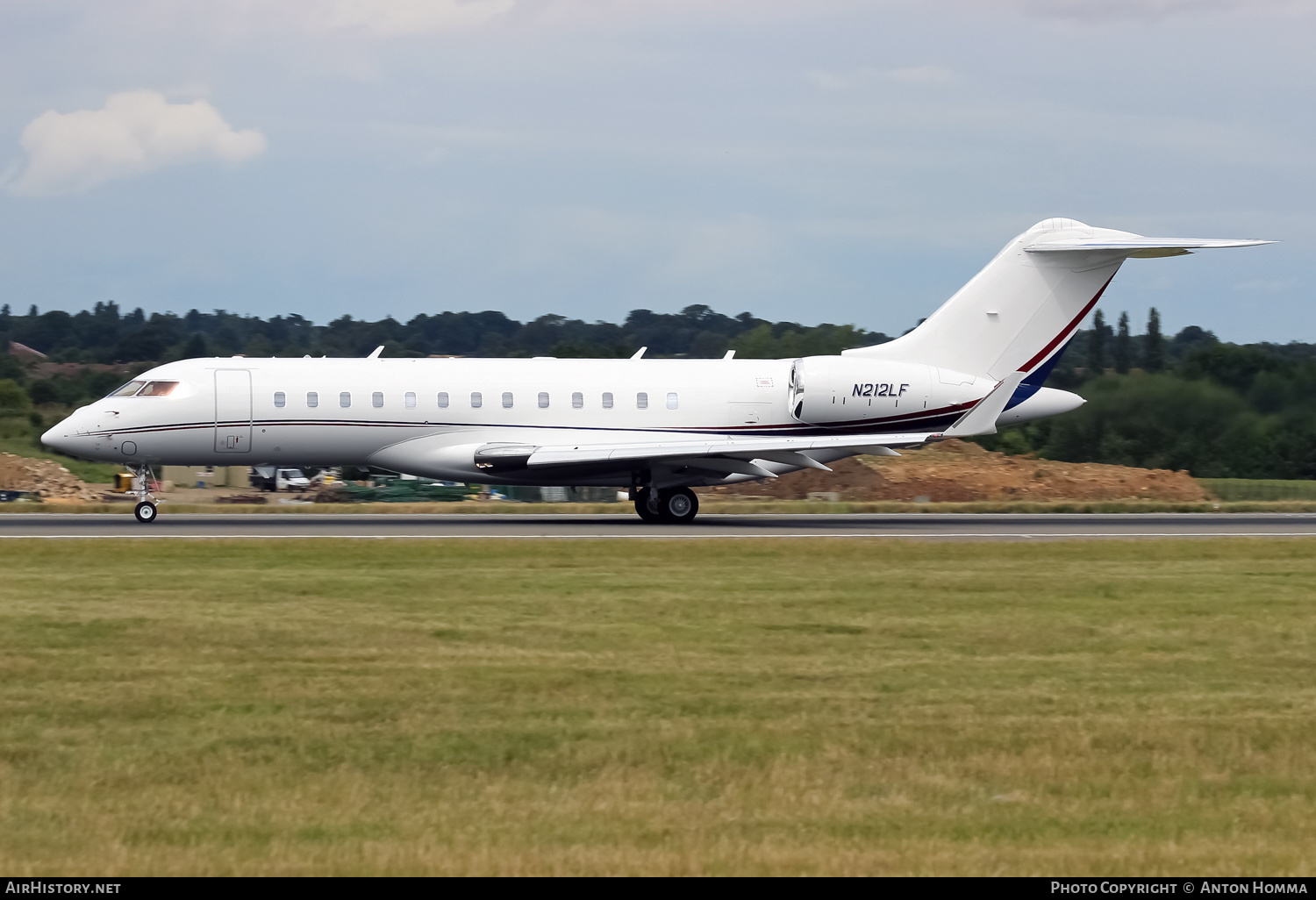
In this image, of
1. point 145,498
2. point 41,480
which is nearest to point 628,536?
point 145,498

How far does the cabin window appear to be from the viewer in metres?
29.3

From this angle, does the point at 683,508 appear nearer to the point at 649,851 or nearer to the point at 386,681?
the point at 386,681

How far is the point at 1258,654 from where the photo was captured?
1324 cm

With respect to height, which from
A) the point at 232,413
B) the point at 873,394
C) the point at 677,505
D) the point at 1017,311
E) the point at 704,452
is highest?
the point at 1017,311

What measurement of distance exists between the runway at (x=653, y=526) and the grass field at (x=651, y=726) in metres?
8.25

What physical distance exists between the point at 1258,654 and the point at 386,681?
7.82 meters

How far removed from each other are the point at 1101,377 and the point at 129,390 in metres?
26.9

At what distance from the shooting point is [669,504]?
3030 centimetres

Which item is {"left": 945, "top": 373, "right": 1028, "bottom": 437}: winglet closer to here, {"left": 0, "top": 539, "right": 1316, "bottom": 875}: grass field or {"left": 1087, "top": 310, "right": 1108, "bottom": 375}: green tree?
{"left": 0, "top": 539, "right": 1316, "bottom": 875}: grass field

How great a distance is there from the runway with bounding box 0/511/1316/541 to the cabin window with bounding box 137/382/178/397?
8.50ft

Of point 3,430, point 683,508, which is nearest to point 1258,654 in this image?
point 683,508

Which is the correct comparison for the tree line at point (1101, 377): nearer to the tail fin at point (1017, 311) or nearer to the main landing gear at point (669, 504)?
the tail fin at point (1017, 311)

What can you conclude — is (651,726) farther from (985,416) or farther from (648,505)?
(648,505)

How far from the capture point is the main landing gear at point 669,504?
3025 cm
